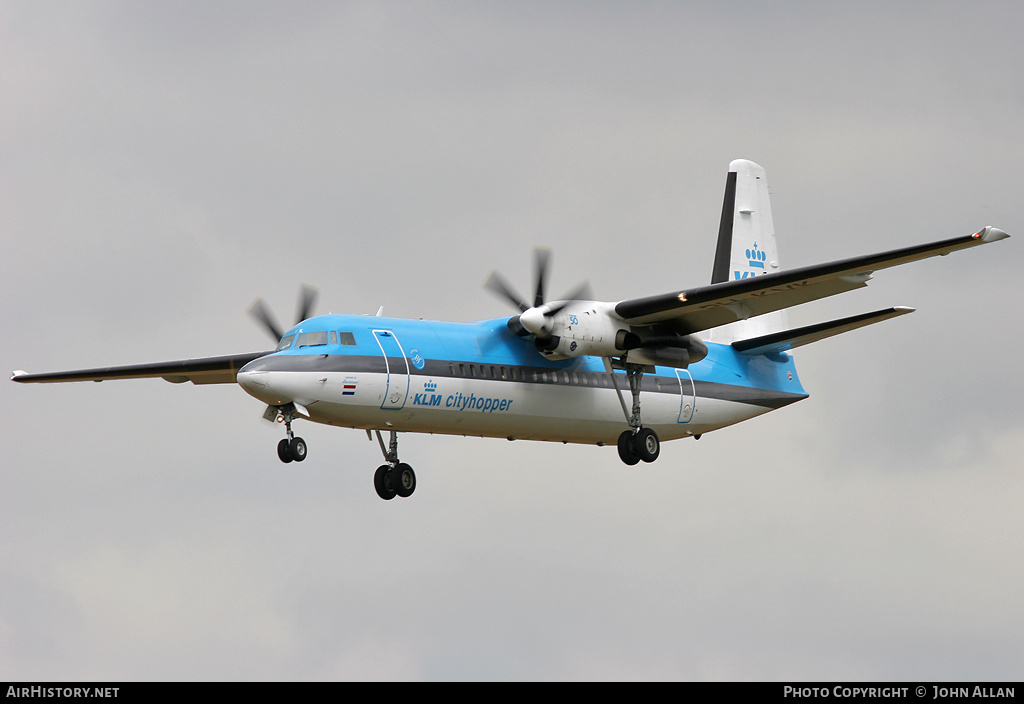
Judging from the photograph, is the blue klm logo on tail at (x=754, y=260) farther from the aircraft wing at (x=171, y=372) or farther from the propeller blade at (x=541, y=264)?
the aircraft wing at (x=171, y=372)

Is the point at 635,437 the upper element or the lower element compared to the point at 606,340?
lower

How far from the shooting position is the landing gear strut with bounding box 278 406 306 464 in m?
25.7

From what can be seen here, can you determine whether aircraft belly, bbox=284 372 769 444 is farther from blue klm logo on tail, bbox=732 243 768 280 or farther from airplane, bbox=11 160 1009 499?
blue klm logo on tail, bbox=732 243 768 280

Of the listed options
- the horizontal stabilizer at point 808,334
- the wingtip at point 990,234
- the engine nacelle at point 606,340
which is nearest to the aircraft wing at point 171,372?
the engine nacelle at point 606,340

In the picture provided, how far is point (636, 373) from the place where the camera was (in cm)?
3011

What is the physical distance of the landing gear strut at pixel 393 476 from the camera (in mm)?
29219

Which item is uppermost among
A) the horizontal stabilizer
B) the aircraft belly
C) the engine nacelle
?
the horizontal stabilizer

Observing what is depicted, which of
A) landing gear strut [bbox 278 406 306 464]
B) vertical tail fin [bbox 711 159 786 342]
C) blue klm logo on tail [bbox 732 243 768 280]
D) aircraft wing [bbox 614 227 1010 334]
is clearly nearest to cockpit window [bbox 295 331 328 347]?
landing gear strut [bbox 278 406 306 464]

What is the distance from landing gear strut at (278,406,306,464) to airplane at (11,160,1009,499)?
0.07 feet

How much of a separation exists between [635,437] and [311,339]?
7.56 meters

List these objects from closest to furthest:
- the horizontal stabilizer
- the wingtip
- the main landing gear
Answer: the wingtip
the horizontal stabilizer
the main landing gear

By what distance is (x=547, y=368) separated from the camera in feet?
96.6

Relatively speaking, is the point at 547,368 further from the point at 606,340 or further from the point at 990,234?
the point at 990,234

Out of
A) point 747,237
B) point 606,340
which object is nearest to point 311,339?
point 606,340
